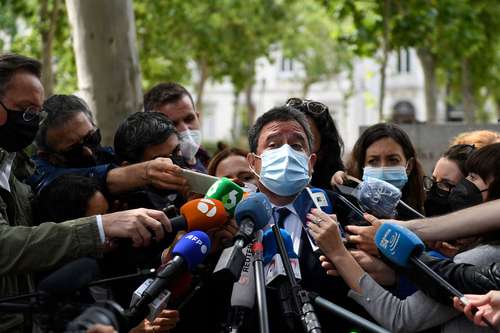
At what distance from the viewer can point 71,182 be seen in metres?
4.13

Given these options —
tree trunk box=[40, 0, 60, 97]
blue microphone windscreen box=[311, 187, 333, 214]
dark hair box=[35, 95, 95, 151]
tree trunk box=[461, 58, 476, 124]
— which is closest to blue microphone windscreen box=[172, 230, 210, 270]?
blue microphone windscreen box=[311, 187, 333, 214]

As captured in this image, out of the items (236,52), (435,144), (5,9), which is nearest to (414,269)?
(435,144)

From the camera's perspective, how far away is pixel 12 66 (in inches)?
159

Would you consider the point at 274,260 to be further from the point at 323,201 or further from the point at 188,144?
the point at 188,144

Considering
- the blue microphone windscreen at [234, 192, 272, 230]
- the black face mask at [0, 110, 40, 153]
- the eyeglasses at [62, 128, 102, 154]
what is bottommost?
the blue microphone windscreen at [234, 192, 272, 230]

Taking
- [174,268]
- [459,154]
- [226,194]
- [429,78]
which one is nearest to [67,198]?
[226,194]

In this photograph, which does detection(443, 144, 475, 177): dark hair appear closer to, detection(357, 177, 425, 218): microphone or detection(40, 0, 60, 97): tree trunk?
detection(357, 177, 425, 218): microphone

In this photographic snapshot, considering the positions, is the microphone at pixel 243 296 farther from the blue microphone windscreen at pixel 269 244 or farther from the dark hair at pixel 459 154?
the dark hair at pixel 459 154

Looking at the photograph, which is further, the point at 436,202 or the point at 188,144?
the point at 188,144

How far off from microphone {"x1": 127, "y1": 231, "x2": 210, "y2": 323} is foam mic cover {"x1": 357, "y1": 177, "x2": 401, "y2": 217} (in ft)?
3.82

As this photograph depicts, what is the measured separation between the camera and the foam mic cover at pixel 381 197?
4152 millimetres

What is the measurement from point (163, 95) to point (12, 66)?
1624 millimetres

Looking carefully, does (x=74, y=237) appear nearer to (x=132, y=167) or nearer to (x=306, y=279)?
(x=132, y=167)

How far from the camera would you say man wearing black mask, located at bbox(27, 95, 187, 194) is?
4316 millimetres
